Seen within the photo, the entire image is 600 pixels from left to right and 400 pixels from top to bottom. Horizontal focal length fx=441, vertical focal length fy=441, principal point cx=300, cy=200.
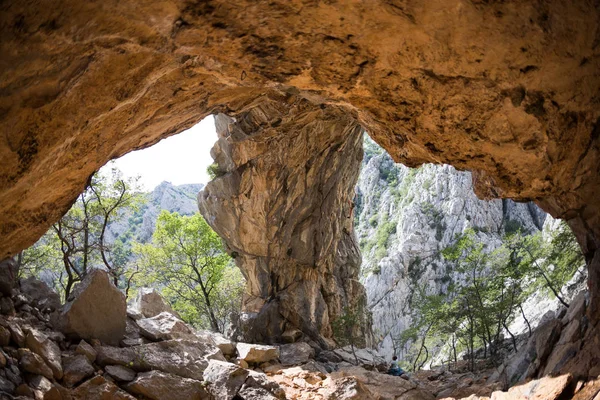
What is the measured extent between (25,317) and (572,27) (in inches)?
494

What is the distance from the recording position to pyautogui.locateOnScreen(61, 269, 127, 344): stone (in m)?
11.1

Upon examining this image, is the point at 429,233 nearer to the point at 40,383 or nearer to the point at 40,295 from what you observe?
the point at 40,295

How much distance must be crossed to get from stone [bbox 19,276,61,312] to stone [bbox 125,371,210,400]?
3773 mm

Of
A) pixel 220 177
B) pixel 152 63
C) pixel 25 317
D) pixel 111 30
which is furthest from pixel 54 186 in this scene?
pixel 220 177

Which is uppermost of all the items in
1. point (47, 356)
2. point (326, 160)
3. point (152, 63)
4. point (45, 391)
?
point (326, 160)

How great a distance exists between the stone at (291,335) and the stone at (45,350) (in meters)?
14.9

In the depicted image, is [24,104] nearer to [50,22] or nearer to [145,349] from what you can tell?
[50,22]

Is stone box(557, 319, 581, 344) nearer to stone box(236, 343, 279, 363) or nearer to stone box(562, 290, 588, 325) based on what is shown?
stone box(562, 290, 588, 325)

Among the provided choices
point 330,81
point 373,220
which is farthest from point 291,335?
point 373,220

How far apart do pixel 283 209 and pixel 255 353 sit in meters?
10.9

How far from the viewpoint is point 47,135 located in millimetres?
5801

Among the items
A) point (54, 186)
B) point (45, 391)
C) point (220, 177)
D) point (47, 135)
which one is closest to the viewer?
point (47, 135)

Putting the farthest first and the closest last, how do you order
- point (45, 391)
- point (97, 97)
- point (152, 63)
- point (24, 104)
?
point (45, 391)
point (152, 63)
point (97, 97)
point (24, 104)

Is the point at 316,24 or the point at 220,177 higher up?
the point at 220,177
